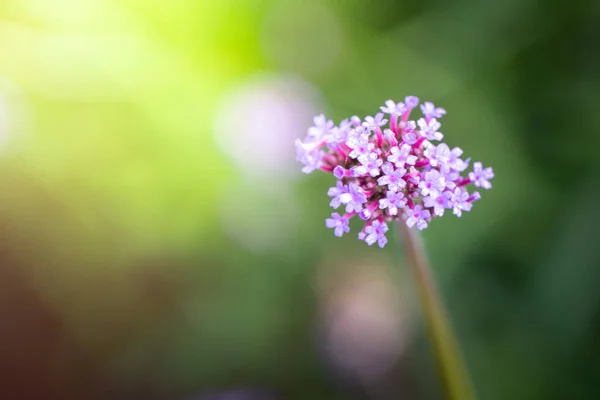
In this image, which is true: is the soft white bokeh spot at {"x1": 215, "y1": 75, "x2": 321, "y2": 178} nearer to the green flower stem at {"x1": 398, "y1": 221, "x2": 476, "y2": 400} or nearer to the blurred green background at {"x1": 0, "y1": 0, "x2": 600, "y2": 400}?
the blurred green background at {"x1": 0, "y1": 0, "x2": 600, "y2": 400}

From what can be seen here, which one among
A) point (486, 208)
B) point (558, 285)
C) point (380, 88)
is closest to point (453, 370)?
point (558, 285)

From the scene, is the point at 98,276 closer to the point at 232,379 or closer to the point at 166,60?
the point at 232,379

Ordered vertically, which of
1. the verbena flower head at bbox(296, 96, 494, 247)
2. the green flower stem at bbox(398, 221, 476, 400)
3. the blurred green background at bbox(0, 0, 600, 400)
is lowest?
the green flower stem at bbox(398, 221, 476, 400)

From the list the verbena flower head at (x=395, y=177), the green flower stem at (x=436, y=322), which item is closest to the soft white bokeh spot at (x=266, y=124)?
the green flower stem at (x=436, y=322)

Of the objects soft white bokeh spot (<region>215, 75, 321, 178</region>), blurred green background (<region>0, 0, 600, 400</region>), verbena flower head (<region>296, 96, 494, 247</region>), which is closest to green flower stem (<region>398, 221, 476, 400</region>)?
verbena flower head (<region>296, 96, 494, 247</region>)

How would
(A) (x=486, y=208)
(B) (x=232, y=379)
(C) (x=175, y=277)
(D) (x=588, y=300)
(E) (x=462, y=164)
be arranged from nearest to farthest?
(E) (x=462, y=164), (D) (x=588, y=300), (A) (x=486, y=208), (B) (x=232, y=379), (C) (x=175, y=277)

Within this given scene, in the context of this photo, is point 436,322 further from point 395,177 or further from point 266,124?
point 266,124
